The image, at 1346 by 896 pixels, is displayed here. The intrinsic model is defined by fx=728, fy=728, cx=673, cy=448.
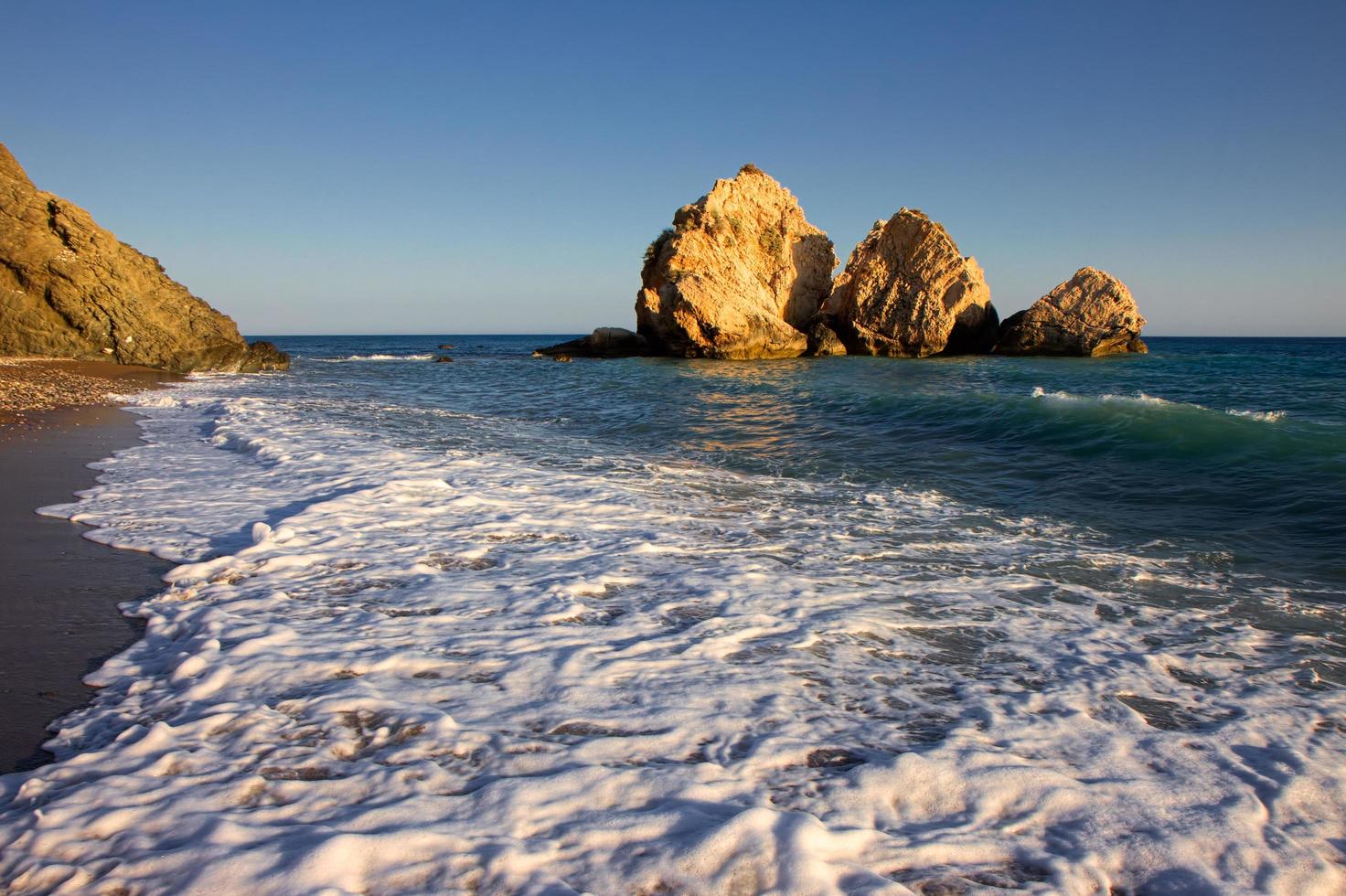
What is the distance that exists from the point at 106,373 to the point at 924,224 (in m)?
31.0

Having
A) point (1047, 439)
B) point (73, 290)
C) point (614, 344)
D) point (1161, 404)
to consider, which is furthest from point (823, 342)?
point (73, 290)

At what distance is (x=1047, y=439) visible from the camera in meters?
10.0

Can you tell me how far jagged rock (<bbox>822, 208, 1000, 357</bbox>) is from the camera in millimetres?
33219

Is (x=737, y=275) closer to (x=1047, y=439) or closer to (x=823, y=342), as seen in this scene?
(x=823, y=342)

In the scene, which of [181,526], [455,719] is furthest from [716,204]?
[455,719]

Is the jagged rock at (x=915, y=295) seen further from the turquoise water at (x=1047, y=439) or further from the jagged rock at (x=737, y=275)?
the turquoise water at (x=1047, y=439)

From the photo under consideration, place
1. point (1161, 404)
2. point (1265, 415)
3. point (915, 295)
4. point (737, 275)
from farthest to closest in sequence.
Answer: point (915, 295), point (737, 275), point (1161, 404), point (1265, 415)

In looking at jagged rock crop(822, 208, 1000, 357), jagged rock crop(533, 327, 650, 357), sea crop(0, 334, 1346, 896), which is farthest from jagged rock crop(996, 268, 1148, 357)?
sea crop(0, 334, 1346, 896)

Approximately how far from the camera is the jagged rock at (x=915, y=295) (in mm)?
33219

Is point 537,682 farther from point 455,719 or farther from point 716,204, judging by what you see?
point 716,204

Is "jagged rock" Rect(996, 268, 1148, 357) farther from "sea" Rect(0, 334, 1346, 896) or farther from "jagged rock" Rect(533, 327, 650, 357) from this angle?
"sea" Rect(0, 334, 1346, 896)

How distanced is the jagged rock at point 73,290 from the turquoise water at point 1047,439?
199 inches

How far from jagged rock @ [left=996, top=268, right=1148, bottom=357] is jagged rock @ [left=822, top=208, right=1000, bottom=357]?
2.30 m

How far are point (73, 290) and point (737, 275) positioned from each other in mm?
23686
